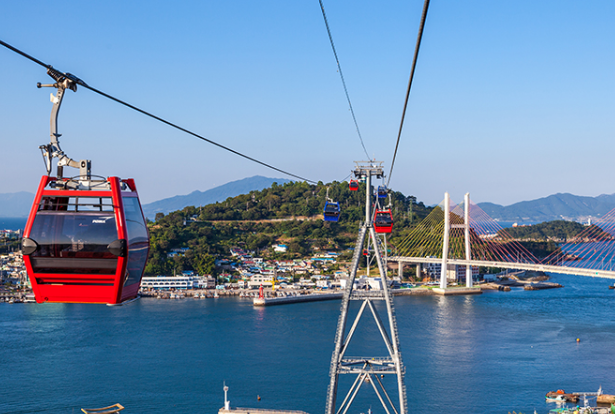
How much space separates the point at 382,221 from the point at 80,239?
567 centimetres

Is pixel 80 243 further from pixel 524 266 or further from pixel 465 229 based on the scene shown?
pixel 465 229

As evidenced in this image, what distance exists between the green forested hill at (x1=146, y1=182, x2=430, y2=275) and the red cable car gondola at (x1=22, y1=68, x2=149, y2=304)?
3063cm

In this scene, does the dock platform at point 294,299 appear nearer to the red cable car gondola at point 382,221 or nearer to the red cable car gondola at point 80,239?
the red cable car gondola at point 382,221

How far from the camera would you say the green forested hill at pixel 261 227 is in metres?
35.3

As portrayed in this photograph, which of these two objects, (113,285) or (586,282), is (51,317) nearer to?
(113,285)

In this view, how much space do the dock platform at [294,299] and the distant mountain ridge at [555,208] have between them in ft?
425

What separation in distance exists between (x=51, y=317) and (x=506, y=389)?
1672 cm

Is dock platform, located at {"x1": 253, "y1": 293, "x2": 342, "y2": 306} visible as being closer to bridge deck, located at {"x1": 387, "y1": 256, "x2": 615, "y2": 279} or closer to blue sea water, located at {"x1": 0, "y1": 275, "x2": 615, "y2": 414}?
blue sea water, located at {"x1": 0, "y1": 275, "x2": 615, "y2": 414}

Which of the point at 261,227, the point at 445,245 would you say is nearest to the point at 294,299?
the point at 445,245

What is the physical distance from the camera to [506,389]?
525 inches

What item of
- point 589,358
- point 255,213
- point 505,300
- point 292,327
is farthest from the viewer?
point 255,213

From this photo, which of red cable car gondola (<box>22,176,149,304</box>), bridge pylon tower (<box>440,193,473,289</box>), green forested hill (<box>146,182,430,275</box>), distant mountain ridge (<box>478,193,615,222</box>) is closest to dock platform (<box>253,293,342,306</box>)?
bridge pylon tower (<box>440,193,473,289</box>)

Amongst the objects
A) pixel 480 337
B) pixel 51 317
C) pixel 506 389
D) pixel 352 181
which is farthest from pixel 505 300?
pixel 352 181

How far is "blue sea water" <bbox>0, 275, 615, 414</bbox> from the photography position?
12.6 metres
